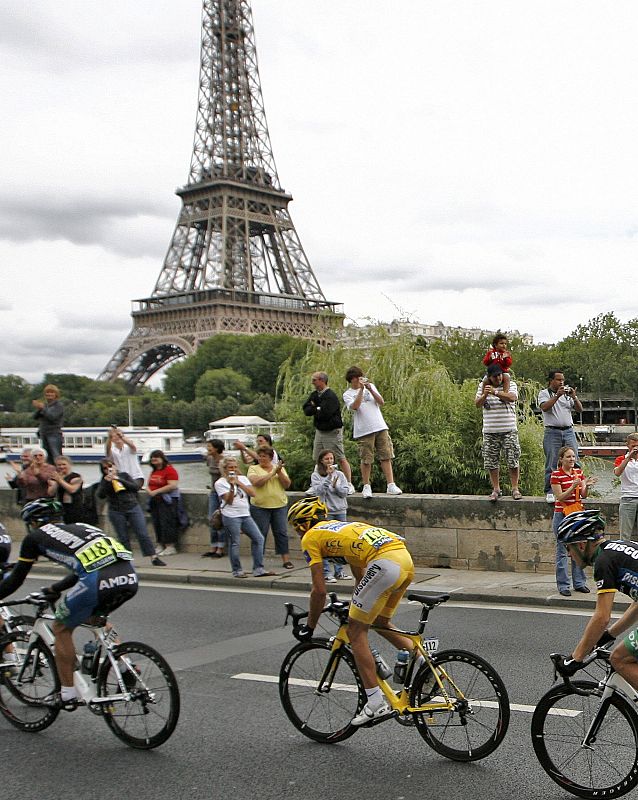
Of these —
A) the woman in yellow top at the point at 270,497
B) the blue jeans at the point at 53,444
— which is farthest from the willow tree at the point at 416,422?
the blue jeans at the point at 53,444

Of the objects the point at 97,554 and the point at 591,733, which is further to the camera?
the point at 97,554

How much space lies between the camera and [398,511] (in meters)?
13.2

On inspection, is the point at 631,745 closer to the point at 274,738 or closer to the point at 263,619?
the point at 274,738

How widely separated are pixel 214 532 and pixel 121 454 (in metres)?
1.81

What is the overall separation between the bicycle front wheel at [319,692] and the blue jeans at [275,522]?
6952 mm

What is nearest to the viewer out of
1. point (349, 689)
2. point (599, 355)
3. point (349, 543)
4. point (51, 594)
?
point (349, 543)

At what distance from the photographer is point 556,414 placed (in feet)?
39.3

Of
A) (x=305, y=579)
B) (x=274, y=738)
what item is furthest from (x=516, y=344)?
(x=274, y=738)

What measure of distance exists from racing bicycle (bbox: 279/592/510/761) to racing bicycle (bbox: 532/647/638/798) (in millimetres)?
355

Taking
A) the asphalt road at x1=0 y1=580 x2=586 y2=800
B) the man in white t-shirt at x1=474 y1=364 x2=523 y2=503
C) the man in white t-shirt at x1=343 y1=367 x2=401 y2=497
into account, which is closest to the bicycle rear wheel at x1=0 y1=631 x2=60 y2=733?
the asphalt road at x1=0 y1=580 x2=586 y2=800

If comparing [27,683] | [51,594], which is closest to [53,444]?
[27,683]

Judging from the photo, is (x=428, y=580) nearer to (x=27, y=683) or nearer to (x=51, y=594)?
(x=27, y=683)

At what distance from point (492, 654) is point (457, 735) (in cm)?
247

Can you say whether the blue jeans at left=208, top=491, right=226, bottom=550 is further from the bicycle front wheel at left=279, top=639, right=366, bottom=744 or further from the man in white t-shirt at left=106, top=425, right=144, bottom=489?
the bicycle front wheel at left=279, top=639, right=366, bottom=744
